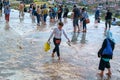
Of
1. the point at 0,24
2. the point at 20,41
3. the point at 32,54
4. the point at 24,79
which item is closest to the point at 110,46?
the point at 24,79

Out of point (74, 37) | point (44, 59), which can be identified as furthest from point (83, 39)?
point (44, 59)

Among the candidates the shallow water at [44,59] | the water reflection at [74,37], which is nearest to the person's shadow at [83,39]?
the shallow water at [44,59]

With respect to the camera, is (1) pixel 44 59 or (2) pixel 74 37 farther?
(2) pixel 74 37

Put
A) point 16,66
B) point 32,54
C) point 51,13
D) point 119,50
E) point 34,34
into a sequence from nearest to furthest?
point 16,66, point 32,54, point 119,50, point 34,34, point 51,13

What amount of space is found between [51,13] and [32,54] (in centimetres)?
1629

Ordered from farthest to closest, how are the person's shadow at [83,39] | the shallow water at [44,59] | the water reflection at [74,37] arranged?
the water reflection at [74,37] → the person's shadow at [83,39] → the shallow water at [44,59]

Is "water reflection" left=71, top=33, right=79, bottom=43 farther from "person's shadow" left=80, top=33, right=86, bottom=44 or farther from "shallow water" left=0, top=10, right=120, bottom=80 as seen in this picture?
"person's shadow" left=80, top=33, right=86, bottom=44

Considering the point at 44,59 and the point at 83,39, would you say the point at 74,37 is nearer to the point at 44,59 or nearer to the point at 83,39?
the point at 83,39

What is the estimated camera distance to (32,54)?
48.6 feet

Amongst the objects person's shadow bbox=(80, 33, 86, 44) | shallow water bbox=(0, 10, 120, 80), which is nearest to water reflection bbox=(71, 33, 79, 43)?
shallow water bbox=(0, 10, 120, 80)

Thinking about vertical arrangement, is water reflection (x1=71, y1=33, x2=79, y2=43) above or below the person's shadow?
above

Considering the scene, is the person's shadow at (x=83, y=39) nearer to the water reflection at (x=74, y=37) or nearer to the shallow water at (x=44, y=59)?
the shallow water at (x=44, y=59)

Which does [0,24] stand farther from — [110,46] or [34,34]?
[110,46]

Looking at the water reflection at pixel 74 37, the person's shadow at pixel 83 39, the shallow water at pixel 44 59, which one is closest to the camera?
the shallow water at pixel 44 59
